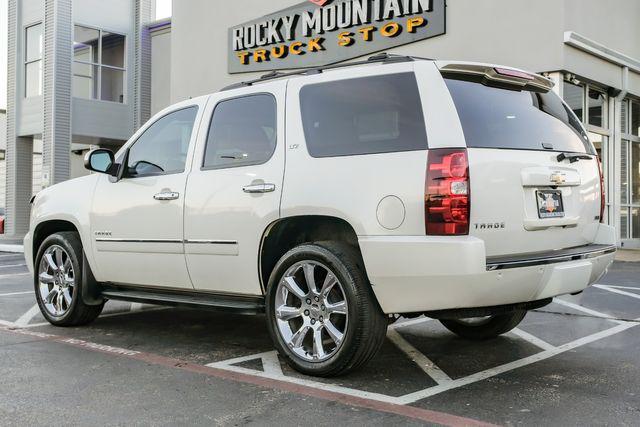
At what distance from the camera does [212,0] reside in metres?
19.7

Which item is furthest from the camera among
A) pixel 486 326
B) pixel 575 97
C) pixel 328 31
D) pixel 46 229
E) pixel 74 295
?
pixel 328 31

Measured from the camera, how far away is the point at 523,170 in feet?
13.4

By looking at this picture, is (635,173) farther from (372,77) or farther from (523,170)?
(372,77)

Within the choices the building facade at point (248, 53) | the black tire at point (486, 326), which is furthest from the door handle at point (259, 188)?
the building facade at point (248, 53)

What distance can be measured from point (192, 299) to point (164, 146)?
4.29ft

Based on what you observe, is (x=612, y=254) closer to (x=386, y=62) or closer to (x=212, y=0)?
(x=386, y=62)

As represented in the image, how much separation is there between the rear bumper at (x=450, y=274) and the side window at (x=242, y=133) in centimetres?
116

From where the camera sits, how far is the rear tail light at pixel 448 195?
12.5 feet

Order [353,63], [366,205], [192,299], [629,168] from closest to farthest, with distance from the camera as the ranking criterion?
[366,205] → [353,63] → [192,299] → [629,168]

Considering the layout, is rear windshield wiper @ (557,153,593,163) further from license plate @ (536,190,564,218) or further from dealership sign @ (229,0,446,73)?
dealership sign @ (229,0,446,73)

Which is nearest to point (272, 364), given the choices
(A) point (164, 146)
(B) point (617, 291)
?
(A) point (164, 146)

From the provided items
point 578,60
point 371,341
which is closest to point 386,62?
point 371,341

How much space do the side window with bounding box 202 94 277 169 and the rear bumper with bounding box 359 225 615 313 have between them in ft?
3.80

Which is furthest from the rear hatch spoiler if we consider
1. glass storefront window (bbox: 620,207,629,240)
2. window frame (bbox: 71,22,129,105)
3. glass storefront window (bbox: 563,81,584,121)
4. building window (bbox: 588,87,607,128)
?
window frame (bbox: 71,22,129,105)
